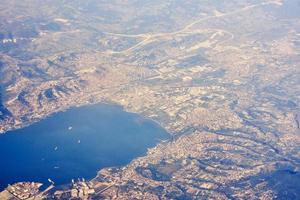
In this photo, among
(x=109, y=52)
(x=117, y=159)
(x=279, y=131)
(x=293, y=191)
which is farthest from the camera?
(x=109, y=52)

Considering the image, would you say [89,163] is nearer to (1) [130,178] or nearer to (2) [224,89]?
(1) [130,178]

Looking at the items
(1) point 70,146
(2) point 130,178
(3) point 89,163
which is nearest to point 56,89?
(1) point 70,146

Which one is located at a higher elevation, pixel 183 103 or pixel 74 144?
pixel 183 103

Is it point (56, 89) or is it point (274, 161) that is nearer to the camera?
point (274, 161)

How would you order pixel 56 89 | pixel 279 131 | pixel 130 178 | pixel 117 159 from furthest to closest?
pixel 56 89, pixel 279 131, pixel 117 159, pixel 130 178

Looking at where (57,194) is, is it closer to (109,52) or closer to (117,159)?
(117,159)

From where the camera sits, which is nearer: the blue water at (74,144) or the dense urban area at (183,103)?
the dense urban area at (183,103)

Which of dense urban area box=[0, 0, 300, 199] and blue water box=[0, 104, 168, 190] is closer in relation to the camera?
dense urban area box=[0, 0, 300, 199]

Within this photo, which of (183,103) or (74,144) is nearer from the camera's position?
(74,144)
